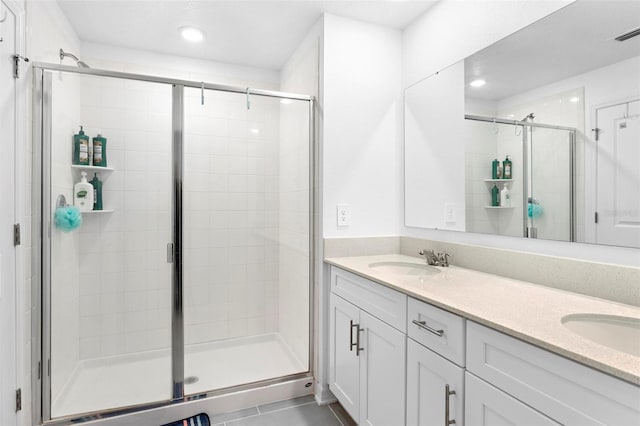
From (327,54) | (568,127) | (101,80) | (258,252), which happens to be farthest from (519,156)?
(101,80)

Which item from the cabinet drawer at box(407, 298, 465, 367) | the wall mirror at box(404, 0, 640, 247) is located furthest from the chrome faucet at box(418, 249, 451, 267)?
the cabinet drawer at box(407, 298, 465, 367)

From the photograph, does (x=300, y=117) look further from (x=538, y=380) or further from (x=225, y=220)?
(x=538, y=380)

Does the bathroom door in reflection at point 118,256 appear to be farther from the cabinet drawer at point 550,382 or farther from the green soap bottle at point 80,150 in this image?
the cabinet drawer at point 550,382

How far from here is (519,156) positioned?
1.58 meters

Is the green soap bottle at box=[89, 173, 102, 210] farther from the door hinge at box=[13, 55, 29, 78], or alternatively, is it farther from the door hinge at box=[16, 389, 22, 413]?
the door hinge at box=[16, 389, 22, 413]

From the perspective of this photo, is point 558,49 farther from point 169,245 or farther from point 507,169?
point 169,245

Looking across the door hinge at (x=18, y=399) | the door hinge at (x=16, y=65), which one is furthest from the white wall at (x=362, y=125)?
the door hinge at (x=18, y=399)

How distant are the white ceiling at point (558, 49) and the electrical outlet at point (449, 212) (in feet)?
1.99

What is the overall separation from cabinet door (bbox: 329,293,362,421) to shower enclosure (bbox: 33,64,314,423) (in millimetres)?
317

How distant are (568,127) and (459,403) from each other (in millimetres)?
1144

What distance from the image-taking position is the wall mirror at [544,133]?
1.20 meters

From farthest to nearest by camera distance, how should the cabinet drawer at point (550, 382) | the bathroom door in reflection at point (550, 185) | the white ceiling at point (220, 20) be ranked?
1. the white ceiling at point (220, 20)
2. the bathroom door in reflection at point (550, 185)
3. the cabinet drawer at point (550, 382)

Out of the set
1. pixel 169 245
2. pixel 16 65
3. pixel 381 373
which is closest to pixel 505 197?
pixel 381 373

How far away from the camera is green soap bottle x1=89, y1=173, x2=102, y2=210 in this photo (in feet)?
6.33
